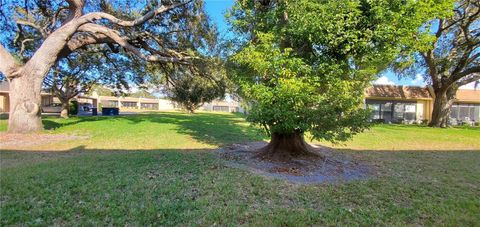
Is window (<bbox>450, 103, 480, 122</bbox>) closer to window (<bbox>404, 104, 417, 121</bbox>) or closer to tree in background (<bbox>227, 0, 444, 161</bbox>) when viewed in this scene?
window (<bbox>404, 104, 417, 121</bbox>)

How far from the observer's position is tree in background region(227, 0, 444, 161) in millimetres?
5359

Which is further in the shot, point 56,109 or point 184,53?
point 56,109

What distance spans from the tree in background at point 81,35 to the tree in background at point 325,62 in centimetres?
723

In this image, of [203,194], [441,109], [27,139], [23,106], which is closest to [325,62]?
[203,194]

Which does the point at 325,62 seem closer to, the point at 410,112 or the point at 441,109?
the point at 441,109

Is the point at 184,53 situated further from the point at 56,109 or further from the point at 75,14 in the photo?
the point at 56,109

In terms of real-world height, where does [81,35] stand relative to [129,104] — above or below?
above

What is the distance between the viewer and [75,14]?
11695 mm

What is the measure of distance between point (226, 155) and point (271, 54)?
125 inches

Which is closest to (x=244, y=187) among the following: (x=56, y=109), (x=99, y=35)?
(x=99, y=35)

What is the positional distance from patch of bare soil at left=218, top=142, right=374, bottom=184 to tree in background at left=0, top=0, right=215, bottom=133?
23.1ft

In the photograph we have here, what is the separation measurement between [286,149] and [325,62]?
2.53 m

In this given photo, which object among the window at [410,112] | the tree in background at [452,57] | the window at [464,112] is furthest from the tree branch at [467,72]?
the window at [464,112]

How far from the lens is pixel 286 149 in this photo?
287 inches
